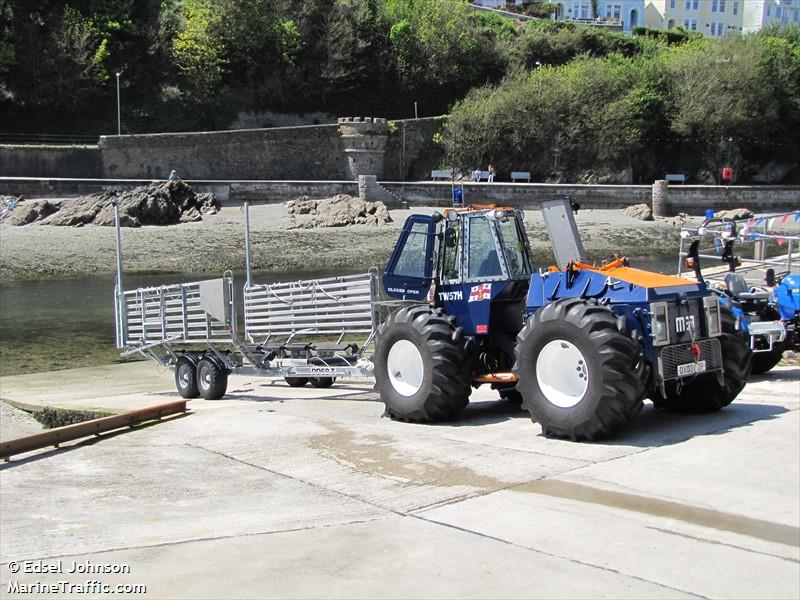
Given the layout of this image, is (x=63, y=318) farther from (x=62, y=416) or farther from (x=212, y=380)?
(x=62, y=416)

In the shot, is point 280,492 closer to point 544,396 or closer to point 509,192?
point 544,396

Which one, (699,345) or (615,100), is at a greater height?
(615,100)

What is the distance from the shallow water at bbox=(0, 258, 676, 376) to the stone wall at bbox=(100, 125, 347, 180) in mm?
21369

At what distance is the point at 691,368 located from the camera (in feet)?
30.7

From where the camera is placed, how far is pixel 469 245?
1090 centimetres

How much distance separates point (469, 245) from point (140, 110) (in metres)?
60.1

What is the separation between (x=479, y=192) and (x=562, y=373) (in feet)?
162

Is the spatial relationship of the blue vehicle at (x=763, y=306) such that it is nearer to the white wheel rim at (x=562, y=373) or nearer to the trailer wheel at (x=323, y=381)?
the white wheel rim at (x=562, y=373)

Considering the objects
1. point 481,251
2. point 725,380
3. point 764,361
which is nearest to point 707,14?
point 764,361

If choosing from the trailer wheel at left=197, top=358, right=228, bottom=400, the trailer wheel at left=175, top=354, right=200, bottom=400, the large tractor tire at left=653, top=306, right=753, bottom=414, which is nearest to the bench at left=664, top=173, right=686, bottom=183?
the trailer wheel at left=175, top=354, right=200, bottom=400

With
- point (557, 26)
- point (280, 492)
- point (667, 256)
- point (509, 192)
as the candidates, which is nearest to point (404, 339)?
point (280, 492)

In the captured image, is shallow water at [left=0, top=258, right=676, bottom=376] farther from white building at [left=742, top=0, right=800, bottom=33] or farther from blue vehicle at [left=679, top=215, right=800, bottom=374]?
white building at [left=742, top=0, right=800, bottom=33]

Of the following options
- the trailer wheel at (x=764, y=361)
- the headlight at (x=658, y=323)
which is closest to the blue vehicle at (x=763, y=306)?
the trailer wheel at (x=764, y=361)

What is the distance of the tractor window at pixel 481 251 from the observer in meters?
10.8
